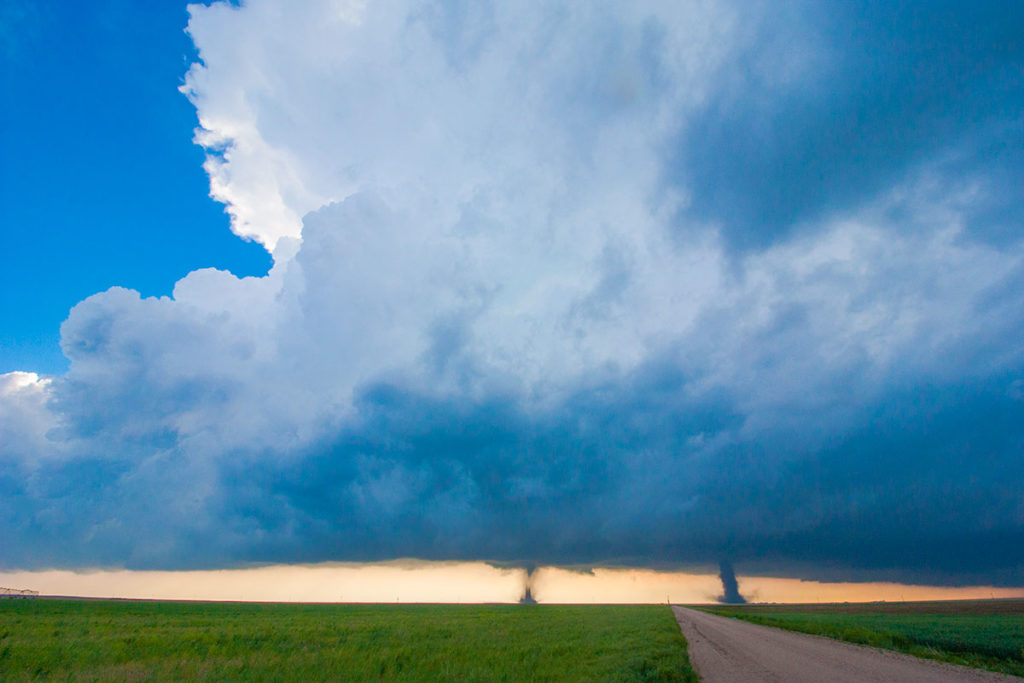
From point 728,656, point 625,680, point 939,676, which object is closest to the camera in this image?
point 625,680

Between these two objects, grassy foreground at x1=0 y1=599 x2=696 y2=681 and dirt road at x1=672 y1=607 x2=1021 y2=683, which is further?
dirt road at x1=672 y1=607 x2=1021 y2=683

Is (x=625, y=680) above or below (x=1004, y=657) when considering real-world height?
above

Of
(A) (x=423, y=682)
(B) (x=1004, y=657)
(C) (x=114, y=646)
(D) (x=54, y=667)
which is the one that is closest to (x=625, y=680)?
(A) (x=423, y=682)

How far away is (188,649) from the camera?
962 inches

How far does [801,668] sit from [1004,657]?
1910cm

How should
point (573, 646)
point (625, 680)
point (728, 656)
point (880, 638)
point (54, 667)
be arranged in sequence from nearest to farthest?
point (625, 680), point (54, 667), point (728, 656), point (573, 646), point (880, 638)

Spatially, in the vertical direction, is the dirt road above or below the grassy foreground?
below

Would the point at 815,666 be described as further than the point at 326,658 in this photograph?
Yes

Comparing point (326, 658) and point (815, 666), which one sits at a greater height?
point (326, 658)

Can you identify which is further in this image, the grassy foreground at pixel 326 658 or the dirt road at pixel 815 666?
the dirt road at pixel 815 666

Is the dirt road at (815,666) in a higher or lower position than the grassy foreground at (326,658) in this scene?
lower

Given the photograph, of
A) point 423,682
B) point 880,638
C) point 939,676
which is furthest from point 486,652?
point 880,638

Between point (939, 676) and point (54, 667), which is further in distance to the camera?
point (939, 676)

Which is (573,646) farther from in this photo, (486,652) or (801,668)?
(801,668)
